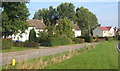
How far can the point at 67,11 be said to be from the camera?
104 m

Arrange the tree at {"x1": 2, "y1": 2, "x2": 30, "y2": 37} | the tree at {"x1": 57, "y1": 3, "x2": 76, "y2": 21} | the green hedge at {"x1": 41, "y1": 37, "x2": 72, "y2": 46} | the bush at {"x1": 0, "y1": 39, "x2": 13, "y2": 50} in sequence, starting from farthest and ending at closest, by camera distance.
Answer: the tree at {"x1": 57, "y1": 3, "x2": 76, "y2": 21}, the green hedge at {"x1": 41, "y1": 37, "x2": 72, "y2": 46}, the tree at {"x1": 2, "y1": 2, "x2": 30, "y2": 37}, the bush at {"x1": 0, "y1": 39, "x2": 13, "y2": 50}

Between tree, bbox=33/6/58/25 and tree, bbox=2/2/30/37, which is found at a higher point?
tree, bbox=33/6/58/25


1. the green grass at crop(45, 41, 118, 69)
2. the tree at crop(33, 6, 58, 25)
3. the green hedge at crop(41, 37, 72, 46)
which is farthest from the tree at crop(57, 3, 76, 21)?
the green grass at crop(45, 41, 118, 69)

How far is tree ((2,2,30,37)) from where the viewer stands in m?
31.8

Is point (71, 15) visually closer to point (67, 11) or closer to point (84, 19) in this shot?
point (67, 11)

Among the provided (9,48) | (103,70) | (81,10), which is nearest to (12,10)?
(9,48)

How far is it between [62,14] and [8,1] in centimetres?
7332

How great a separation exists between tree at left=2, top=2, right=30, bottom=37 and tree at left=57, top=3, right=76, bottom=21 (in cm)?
7100

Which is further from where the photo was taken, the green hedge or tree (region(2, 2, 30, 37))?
the green hedge

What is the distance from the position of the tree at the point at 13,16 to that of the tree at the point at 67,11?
71004mm

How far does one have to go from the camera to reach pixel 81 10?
359ft

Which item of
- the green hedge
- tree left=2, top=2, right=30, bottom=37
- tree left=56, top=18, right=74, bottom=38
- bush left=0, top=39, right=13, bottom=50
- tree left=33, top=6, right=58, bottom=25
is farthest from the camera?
tree left=33, top=6, right=58, bottom=25

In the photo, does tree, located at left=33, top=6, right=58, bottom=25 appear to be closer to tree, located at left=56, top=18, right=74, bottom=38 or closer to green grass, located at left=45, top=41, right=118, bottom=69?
tree, located at left=56, top=18, right=74, bottom=38

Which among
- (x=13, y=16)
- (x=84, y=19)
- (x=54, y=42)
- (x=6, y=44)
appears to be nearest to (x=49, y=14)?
(x=84, y=19)
